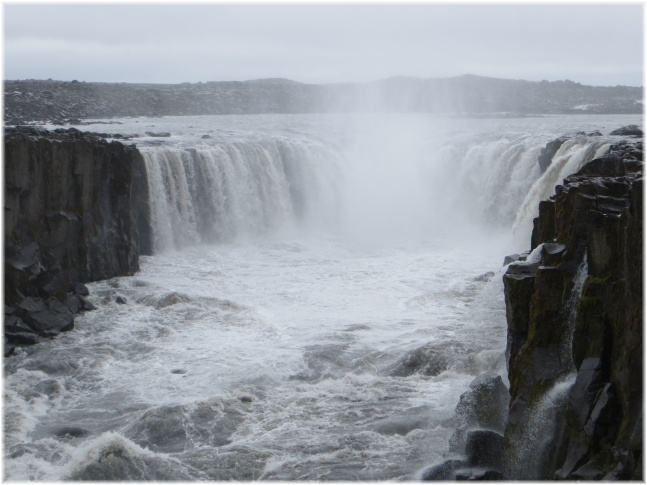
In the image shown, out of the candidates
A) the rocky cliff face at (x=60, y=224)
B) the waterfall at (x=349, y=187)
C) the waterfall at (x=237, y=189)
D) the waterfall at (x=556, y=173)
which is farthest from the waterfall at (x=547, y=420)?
the waterfall at (x=237, y=189)

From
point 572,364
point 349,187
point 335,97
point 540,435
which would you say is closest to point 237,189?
point 349,187

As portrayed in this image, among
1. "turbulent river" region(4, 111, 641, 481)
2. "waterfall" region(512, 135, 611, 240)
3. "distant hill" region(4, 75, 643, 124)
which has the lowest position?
"turbulent river" region(4, 111, 641, 481)

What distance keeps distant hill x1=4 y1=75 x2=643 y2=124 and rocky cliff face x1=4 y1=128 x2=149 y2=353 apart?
109 feet

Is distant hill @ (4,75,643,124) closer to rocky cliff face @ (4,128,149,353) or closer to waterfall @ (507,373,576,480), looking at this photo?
rocky cliff face @ (4,128,149,353)

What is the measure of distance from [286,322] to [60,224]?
22.5 ft

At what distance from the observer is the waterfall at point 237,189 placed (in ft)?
97.5

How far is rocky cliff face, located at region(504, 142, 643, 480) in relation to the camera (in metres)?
10.2

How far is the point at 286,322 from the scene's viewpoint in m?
20.8

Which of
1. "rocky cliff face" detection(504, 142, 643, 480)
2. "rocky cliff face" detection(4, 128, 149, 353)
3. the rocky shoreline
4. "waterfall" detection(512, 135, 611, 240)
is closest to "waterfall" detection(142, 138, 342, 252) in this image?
"rocky cliff face" detection(4, 128, 149, 353)

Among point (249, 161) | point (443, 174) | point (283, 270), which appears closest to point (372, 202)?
point (443, 174)

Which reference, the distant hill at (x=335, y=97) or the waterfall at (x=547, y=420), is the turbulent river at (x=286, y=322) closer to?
the waterfall at (x=547, y=420)

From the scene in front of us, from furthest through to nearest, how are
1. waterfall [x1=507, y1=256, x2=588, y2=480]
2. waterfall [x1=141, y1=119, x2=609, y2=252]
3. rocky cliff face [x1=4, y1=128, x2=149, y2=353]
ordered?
1. waterfall [x1=141, y1=119, x2=609, y2=252]
2. rocky cliff face [x1=4, y1=128, x2=149, y2=353]
3. waterfall [x1=507, y1=256, x2=588, y2=480]

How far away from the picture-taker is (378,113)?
75562mm

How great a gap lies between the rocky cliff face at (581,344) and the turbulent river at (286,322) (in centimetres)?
206
